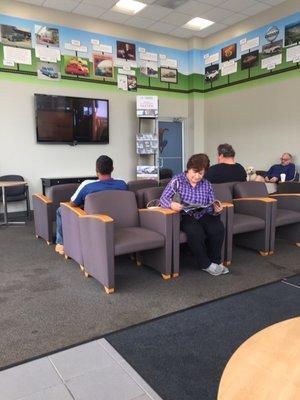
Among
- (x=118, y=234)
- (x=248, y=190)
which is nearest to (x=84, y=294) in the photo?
(x=118, y=234)

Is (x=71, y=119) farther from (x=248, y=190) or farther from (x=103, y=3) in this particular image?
(x=248, y=190)

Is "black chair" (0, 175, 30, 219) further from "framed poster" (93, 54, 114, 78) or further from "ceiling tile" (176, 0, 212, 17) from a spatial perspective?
"ceiling tile" (176, 0, 212, 17)

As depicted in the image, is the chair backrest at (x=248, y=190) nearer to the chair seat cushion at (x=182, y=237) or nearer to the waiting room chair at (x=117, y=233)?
the chair seat cushion at (x=182, y=237)

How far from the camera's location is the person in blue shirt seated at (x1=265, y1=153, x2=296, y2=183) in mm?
6023

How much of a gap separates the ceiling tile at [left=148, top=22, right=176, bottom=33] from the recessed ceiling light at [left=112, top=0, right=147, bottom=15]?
0.73 m

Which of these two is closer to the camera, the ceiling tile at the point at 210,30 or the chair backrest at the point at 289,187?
the chair backrest at the point at 289,187

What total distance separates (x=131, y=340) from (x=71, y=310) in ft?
2.06

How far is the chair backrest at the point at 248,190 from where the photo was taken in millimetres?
4090

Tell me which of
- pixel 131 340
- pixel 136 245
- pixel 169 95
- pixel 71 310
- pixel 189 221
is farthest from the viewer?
pixel 169 95

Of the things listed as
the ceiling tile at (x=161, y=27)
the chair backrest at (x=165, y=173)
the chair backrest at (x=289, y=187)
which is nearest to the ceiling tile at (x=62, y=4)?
the ceiling tile at (x=161, y=27)

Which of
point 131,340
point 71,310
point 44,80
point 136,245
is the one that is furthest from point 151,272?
point 44,80

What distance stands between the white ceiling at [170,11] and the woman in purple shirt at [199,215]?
4.27 metres

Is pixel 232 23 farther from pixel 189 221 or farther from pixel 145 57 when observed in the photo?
pixel 189 221

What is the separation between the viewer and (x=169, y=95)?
778cm
